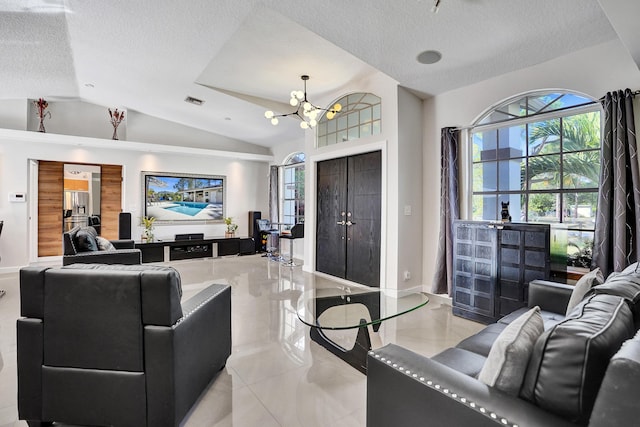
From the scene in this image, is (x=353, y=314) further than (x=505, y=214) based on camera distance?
No

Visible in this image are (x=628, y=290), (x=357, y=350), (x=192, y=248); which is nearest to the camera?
(x=628, y=290)

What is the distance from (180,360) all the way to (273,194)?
6.56 meters

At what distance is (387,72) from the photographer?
380cm

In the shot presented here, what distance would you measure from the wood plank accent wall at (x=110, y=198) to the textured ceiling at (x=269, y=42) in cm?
180

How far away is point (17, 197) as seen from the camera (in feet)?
19.2

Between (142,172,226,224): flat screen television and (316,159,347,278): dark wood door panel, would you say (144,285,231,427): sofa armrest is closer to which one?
(316,159,347,278): dark wood door panel

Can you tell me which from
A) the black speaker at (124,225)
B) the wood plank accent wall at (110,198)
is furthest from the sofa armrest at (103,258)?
the wood plank accent wall at (110,198)

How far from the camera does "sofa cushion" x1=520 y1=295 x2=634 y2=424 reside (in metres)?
0.90

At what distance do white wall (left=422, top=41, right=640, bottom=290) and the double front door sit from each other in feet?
2.30

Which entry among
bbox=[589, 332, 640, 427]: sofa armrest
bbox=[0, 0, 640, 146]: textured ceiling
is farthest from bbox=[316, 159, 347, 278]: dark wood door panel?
bbox=[589, 332, 640, 427]: sofa armrest

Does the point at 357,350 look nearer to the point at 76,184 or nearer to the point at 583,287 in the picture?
the point at 583,287

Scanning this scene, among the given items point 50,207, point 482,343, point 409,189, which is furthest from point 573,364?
point 50,207

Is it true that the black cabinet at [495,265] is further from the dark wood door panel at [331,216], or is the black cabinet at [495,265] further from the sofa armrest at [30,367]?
the sofa armrest at [30,367]

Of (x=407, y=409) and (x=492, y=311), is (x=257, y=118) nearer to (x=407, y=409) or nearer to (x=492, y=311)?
(x=492, y=311)
